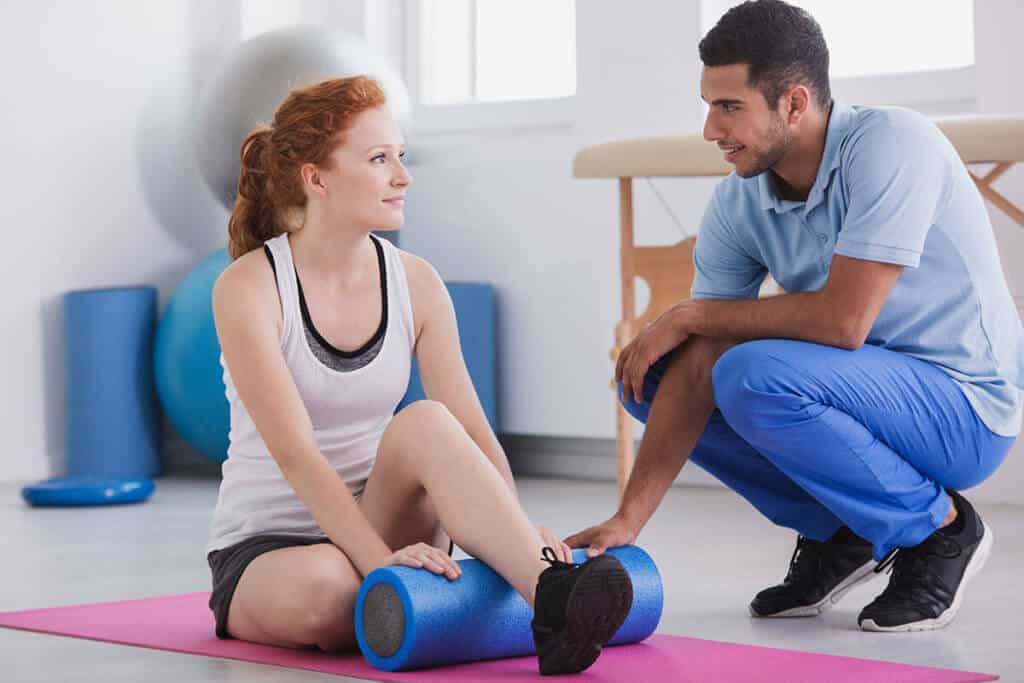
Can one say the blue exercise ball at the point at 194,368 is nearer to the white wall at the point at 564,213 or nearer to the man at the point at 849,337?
the white wall at the point at 564,213

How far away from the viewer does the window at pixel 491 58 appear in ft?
16.0

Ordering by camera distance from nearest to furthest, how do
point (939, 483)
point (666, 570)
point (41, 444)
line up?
point (939, 483) < point (666, 570) < point (41, 444)

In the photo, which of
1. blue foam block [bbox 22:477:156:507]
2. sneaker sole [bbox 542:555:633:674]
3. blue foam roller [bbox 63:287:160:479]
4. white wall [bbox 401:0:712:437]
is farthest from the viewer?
blue foam roller [bbox 63:287:160:479]

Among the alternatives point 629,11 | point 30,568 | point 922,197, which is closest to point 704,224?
point 922,197

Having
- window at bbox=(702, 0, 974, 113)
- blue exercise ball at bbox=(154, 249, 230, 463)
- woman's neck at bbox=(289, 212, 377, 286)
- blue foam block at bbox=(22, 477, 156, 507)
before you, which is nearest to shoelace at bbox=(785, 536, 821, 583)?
woman's neck at bbox=(289, 212, 377, 286)

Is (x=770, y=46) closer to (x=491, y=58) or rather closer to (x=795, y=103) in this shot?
(x=795, y=103)

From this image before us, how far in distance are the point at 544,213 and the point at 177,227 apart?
45.3 inches

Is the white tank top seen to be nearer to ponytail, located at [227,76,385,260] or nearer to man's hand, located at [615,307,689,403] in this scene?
ponytail, located at [227,76,385,260]

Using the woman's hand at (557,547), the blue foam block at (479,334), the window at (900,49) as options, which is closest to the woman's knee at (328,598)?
the woman's hand at (557,547)

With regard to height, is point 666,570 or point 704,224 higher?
point 704,224

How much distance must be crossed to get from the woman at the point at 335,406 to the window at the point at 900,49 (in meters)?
2.03

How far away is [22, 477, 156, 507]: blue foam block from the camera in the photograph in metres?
4.03

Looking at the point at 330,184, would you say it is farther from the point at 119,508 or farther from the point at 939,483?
the point at 119,508

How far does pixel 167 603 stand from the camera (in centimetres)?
254
